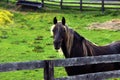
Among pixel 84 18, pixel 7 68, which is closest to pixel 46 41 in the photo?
pixel 84 18

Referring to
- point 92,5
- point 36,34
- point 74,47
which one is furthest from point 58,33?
point 92,5

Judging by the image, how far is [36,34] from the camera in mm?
22641

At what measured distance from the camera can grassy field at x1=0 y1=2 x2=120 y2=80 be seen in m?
15.8

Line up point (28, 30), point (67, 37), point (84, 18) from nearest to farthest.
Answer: point (67, 37), point (28, 30), point (84, 18)

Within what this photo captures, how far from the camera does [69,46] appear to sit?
949 centimetres

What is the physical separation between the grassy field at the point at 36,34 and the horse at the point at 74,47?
2.23 meters

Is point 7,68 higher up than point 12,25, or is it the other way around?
point 7,68

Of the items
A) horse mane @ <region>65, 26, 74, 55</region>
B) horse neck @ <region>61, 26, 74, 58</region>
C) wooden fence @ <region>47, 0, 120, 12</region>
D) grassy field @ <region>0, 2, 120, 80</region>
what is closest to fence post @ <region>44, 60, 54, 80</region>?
horse neck @ <region>61, 26, 74, 58</region>

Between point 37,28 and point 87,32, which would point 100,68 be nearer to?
point 87,32

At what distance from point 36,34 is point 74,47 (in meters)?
13.2

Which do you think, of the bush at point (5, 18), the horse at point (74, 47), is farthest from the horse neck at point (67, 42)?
the bush at point (5, 18)

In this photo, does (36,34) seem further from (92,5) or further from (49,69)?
(49,69)

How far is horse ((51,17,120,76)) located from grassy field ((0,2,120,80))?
7.32 ft

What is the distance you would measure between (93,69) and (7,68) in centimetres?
303
